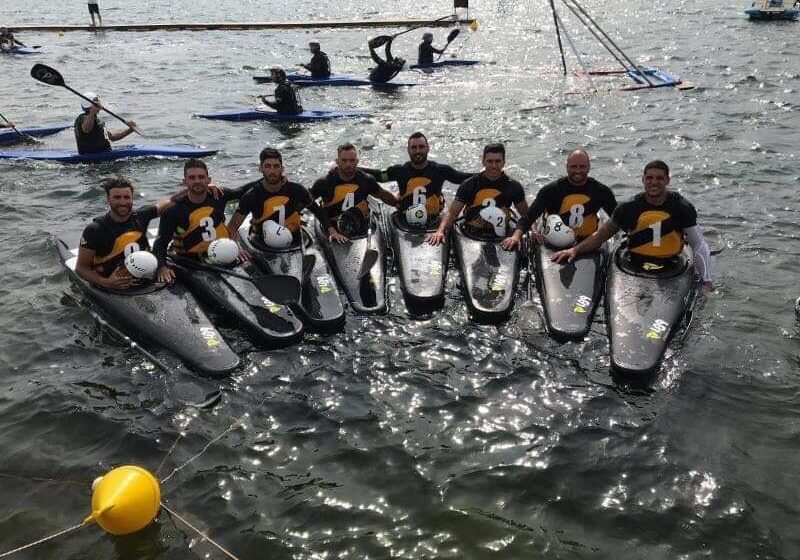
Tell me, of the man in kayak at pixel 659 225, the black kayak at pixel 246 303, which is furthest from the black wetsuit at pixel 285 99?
the man in kayak at pixel 659 225

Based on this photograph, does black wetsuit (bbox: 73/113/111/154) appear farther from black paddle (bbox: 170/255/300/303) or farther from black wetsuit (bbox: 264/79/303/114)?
black paddle (bbox: 170/255/300/303)

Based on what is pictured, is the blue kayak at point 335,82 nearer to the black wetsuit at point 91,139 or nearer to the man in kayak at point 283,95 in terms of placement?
the man in kayak at point 283,95

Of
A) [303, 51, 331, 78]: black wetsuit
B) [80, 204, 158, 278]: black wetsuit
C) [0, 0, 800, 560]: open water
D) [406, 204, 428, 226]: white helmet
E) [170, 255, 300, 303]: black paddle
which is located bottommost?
[0, 0, 800, 560]: open water

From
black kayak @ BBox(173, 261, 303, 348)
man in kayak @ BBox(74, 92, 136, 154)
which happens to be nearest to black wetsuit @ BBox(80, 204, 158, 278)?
black kayak @ BBox(173, 261, 303, 348)

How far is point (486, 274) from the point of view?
784 centimetres

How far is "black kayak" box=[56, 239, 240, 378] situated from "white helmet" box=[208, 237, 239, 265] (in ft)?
1.70

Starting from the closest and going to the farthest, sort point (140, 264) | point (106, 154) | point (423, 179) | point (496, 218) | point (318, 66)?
1. point (140, 264)
2. point (496, 218)
3. point (423, 179)
4. point (106, 154)
5. point (318, 66)

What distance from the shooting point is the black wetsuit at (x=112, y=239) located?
7.20 metres

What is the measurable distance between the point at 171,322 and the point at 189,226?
138cm

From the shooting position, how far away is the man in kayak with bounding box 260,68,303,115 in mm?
15977

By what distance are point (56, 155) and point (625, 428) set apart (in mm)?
12796

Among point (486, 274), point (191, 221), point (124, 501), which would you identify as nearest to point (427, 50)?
point (486, 274)

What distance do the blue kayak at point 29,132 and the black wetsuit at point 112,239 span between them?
9777mm

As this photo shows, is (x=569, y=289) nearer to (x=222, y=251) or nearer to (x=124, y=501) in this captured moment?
(x=222, y=251)
